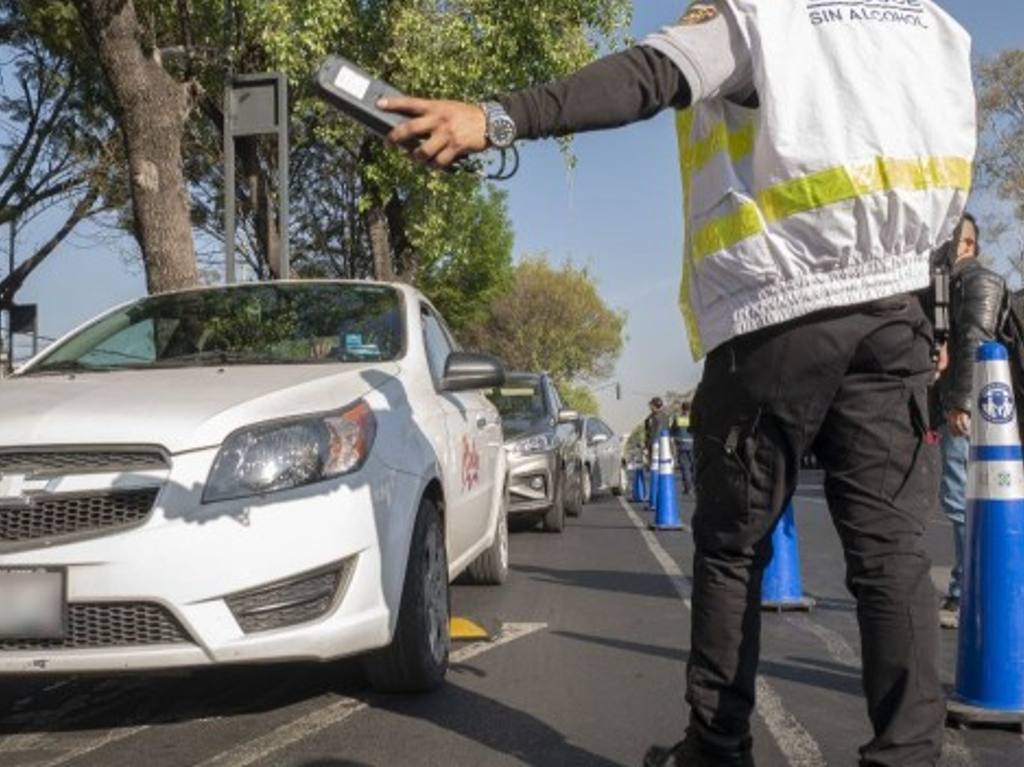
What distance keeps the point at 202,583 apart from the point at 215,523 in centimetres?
18

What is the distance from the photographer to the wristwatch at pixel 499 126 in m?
2.39

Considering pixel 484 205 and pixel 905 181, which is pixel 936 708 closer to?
pixel 905 181

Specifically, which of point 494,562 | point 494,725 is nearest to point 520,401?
point 494,562

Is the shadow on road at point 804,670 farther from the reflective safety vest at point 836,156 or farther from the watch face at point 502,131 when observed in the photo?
the watch face at point 502,131

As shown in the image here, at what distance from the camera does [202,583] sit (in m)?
3.60

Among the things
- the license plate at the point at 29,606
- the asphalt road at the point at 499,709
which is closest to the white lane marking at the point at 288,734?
the asphalt road at the point at 499,709

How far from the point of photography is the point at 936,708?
2561 millimetres

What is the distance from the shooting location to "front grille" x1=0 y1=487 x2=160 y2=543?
365cm

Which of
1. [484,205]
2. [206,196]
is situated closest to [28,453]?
[206,196]

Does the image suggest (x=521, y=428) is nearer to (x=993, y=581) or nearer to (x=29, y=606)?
(x=993, y=581)

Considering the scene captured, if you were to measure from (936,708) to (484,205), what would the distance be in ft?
97.4

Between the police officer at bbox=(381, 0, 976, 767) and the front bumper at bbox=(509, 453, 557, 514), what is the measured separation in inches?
317

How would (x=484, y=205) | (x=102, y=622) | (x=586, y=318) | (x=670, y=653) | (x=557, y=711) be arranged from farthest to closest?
(x=586, y=318), (x=484, y=205), (x=670, y=653), (x=557, y=711), (x=102, y=622)

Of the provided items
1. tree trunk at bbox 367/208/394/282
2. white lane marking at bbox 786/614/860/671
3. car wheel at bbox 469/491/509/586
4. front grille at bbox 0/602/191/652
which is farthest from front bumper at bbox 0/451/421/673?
tree trunk at bbox 367/208/394/282
